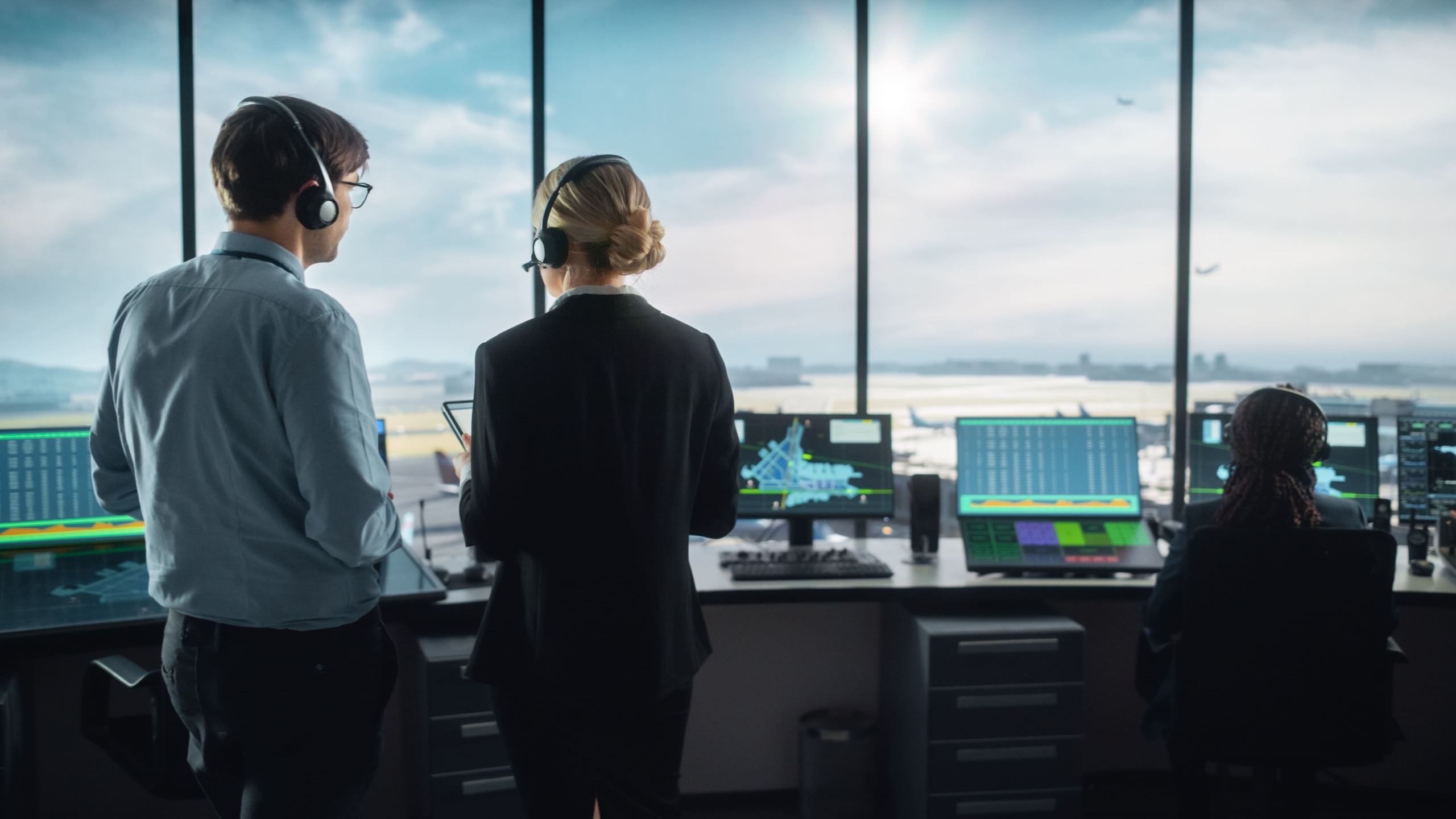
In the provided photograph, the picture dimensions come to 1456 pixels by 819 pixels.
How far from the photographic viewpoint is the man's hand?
144 cm

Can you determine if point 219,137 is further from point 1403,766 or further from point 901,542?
point 1403,766

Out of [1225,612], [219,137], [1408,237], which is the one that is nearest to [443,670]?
[219,137]

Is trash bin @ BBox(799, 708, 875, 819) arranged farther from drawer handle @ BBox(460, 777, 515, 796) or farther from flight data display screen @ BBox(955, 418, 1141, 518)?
drawer handle @ BBox(460, 777, 515, 796)

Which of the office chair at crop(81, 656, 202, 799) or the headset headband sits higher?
the headset headband

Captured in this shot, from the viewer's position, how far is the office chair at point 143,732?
150 cm

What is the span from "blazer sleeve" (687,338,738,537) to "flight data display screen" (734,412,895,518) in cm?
152

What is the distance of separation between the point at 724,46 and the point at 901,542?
1.99 meters

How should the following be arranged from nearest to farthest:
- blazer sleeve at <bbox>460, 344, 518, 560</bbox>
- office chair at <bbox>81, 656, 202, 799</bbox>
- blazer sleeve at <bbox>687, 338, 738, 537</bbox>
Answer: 1. blazer sleeve at <bbox>460, 344, 518, 560</bbox>
2. blazer sleeve at <bbox>687, 338, 738, 537</bbox>
3. office chair at <bbox>81, 656, 202, 799</bbox>

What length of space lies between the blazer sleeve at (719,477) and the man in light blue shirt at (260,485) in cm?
47

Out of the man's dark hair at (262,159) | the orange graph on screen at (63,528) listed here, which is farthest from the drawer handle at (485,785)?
the man's dark hair at (262,159)

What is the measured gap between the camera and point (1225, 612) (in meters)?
1.93

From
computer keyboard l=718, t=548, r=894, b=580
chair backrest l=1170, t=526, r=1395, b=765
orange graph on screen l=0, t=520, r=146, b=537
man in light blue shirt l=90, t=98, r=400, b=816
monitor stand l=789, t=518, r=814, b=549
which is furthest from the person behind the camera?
monitor stand l=789, t=518, r=814, b=549

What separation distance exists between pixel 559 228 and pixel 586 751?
752 millimetres

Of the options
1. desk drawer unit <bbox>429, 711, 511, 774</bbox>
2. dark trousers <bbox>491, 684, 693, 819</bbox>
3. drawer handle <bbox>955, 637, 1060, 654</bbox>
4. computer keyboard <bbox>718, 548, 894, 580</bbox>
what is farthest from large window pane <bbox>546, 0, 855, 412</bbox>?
dark trousers <bbox>491, 684, 693, 819</bbox>
